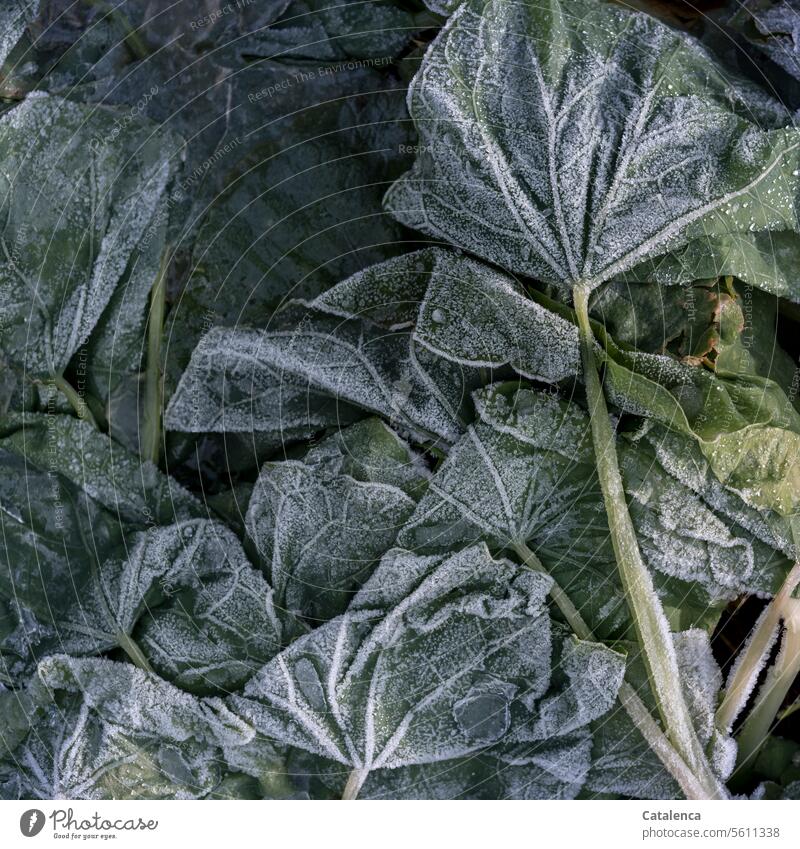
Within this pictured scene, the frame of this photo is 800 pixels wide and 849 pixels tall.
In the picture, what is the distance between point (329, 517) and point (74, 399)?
0.88 feet

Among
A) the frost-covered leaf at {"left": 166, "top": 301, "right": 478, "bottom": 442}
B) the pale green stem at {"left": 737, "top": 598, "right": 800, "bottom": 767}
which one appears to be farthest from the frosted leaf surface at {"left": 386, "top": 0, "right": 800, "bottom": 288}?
the pale green stem at {"left": 737, "top": 598, "right": 800, "bottom": 767}

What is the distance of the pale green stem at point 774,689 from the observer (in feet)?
2.71

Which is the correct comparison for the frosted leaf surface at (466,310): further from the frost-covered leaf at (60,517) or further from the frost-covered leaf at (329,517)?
the frost-covered leaf at (60,517)

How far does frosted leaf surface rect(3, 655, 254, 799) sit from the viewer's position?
0.83 m

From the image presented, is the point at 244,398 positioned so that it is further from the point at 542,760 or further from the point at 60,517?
the point at 542,760

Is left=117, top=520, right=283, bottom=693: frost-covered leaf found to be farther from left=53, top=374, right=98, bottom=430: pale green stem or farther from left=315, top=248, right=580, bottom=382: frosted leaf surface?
left=315, top=248, right=580, bottom=382: frosted leaf surface

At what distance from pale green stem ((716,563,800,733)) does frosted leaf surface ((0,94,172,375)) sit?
0.69 metres

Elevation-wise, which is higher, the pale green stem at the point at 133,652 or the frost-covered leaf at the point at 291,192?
the frost-covered leaf at the point at 291,192

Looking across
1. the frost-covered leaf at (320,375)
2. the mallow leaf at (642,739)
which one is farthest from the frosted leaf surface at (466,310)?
the mallow leaf at (642,739)

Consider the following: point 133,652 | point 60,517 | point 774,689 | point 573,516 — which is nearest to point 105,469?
point 60,517

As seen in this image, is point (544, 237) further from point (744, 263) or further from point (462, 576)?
point (462, 576)

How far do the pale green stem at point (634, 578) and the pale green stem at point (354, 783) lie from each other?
0.28 metres

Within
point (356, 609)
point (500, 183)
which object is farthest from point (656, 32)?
point (356, 609)

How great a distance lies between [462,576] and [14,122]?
1.99 ft
